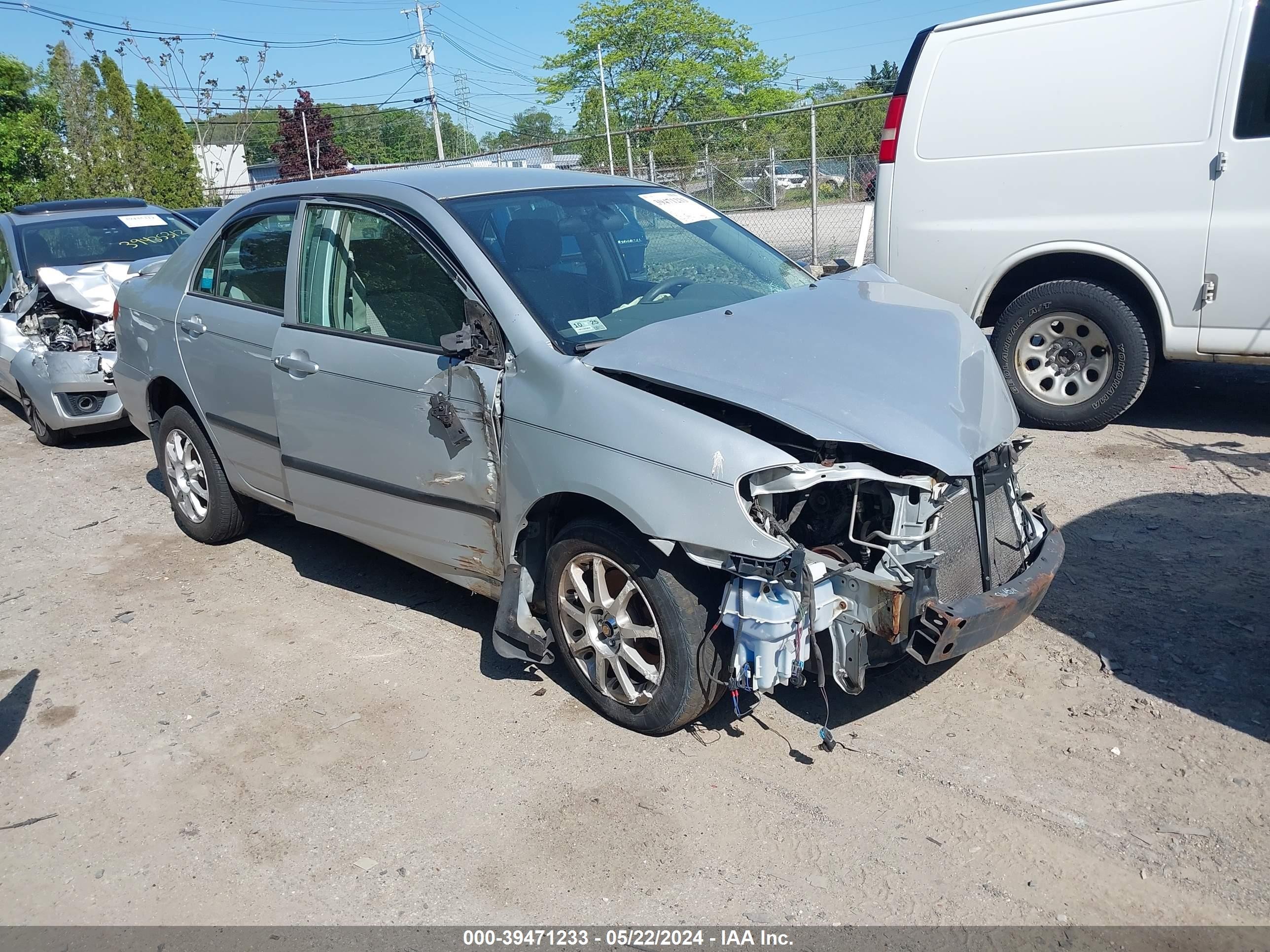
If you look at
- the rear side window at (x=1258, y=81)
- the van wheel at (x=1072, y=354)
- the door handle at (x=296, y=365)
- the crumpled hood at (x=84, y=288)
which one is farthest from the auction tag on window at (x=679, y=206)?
the crumpled hood at (x=84, y=288)

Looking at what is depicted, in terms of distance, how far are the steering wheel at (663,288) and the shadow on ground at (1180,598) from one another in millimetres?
1998

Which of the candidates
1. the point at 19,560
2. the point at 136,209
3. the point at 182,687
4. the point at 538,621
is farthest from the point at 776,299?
the point at 136,209

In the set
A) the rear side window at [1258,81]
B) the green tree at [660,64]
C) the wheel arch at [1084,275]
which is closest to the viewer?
the rear side window at [1258,81]

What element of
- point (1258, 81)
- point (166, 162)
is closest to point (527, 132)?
point (166, 162)

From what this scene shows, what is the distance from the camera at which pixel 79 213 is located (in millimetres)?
9273

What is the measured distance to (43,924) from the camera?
2.97 metres

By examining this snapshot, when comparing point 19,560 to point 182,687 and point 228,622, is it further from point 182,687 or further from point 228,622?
point 182,687

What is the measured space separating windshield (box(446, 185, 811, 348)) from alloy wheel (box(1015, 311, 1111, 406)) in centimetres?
244

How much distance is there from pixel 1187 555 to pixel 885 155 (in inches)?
131

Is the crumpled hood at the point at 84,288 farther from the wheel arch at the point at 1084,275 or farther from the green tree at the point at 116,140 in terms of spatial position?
the green tree at the point at 116,140

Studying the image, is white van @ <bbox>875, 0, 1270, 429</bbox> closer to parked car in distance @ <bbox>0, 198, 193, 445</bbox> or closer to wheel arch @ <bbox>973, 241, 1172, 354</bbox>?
wheel arch @ <bbox>973, 241, 1172, 354</bbox>

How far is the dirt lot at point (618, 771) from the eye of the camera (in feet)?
9.43

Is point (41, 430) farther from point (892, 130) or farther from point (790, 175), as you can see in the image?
point (790, 175)

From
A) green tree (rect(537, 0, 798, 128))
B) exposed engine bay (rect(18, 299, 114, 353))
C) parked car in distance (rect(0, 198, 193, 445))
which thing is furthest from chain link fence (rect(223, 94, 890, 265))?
green tree (rect(537, 0, 798, 128))
